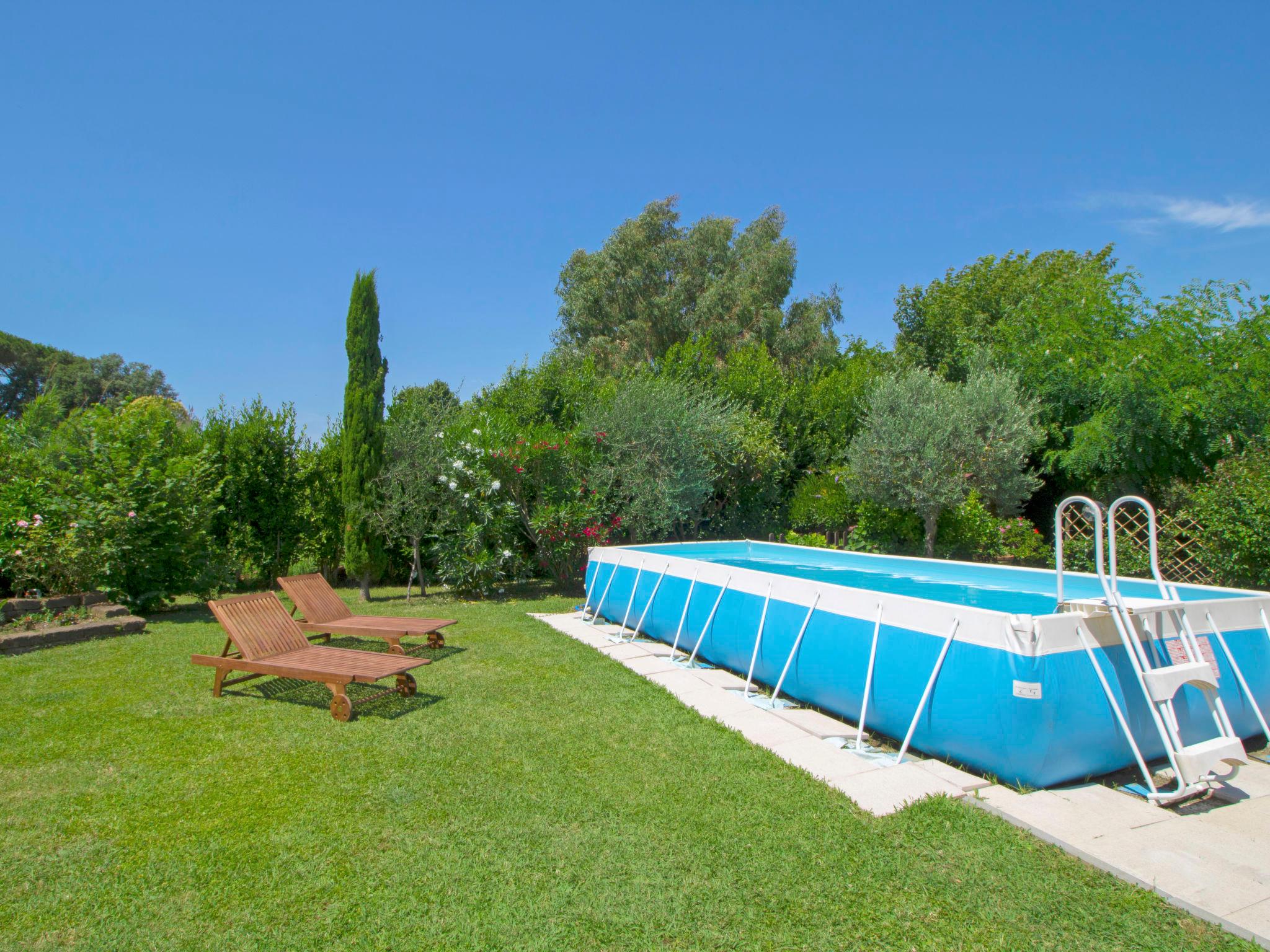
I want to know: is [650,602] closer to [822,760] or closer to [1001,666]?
[822,760]

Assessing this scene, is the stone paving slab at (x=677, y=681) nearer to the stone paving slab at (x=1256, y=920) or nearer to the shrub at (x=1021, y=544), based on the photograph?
the stone paving slab at (x=1256, y=920)

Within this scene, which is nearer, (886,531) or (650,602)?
(650,602)

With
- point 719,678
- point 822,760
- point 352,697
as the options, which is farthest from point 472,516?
point 822,760

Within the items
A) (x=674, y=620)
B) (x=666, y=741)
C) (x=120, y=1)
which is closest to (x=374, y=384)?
(x=120, y=1)

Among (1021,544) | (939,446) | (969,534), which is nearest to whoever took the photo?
(939,446)

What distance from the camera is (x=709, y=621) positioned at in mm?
7680

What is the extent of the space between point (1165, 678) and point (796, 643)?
8.68 feet

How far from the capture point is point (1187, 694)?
15.2 ft

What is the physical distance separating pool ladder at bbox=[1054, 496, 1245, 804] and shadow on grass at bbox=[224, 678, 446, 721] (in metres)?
5.02

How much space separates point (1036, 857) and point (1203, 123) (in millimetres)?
16299

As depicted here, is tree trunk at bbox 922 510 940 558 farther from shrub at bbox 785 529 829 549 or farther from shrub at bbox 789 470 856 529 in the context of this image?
shrub at bbox 785 529 829 549

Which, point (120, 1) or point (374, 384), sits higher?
point (120, 1)

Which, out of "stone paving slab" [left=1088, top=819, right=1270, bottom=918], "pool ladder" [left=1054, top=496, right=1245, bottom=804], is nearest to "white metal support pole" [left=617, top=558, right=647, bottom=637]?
"pool ladder" [left=1054, top=496, right=1245, bottom=804]

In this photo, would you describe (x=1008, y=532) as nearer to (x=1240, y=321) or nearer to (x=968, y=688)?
(x=1240, y=321)
